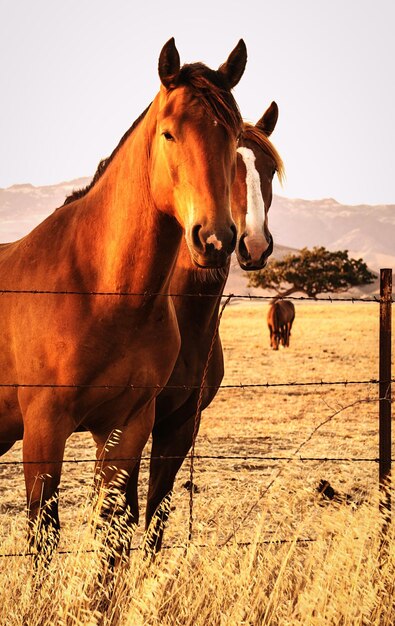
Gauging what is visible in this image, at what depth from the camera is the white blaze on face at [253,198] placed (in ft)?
15.1

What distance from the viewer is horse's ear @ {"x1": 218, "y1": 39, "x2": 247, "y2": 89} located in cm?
375

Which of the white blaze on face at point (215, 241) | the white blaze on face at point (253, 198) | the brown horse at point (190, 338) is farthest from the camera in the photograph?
the brown horse at point (190, 338)

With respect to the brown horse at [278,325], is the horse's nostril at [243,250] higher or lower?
higher

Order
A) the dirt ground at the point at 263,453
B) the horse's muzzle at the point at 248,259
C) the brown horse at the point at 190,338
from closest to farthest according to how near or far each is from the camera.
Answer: the horse's muzzle at the point at 248,259
the brown horse at the point at 190,338
the dirt ground at the point at 263,453

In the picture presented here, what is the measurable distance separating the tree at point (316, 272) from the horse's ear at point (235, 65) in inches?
1837

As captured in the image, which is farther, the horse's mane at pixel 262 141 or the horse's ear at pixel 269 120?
the horse's ear at pixel 269 120

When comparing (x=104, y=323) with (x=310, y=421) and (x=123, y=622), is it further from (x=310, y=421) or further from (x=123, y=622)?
(x=310, y=421)

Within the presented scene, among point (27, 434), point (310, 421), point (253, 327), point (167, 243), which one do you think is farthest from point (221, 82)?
point (253, 327)

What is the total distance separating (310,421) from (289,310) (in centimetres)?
1615

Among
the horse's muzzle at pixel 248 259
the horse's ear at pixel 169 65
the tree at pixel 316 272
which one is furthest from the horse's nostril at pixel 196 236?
the tree at pixel 316 272

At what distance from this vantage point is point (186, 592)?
356 centimetres

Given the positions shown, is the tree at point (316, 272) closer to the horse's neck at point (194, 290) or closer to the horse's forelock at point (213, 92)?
the horse's neck at point (194, 290)

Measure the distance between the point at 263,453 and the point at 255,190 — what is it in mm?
4885

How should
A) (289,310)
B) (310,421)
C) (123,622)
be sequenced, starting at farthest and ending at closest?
(289,310) < (310,421) < (123,622)
